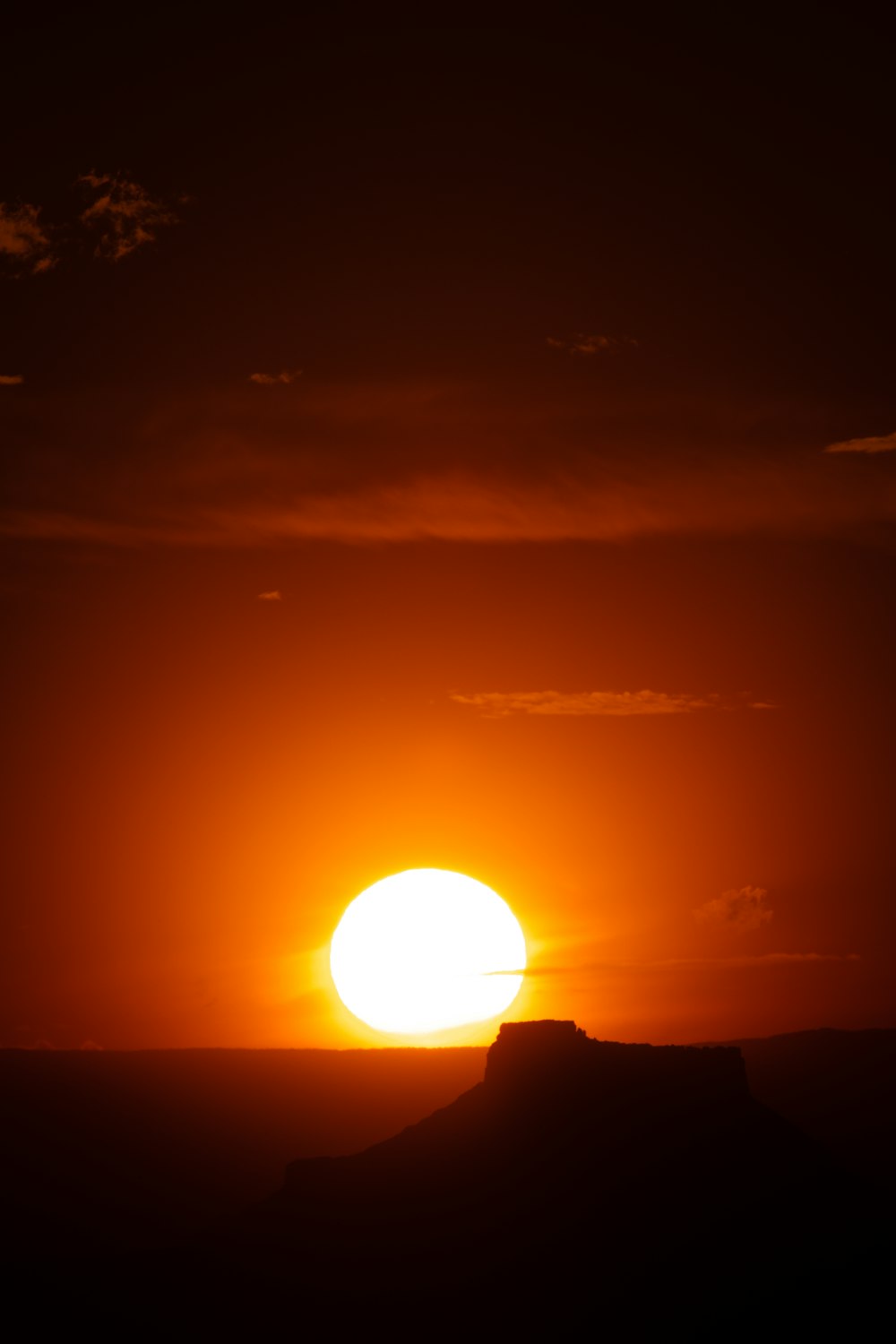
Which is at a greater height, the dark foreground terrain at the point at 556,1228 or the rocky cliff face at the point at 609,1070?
the rocky cliff face at the point at 609,1070

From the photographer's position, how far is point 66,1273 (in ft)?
397

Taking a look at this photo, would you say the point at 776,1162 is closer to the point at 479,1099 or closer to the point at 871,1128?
the point at 479,1099

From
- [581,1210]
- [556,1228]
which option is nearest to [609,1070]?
[581,1210]

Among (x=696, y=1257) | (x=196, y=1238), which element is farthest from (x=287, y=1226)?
(x=696, y=1257)

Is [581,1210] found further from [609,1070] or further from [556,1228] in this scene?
[609,1070]

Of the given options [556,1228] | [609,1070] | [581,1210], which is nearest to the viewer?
[556,1228]

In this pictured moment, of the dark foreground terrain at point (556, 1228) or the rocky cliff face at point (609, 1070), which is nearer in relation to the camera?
the dark foreground terrain at point (556, 1228)

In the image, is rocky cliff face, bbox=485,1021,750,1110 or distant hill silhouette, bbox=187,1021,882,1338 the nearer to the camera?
distant hill silhouette, bbox=187,1021,882,1338

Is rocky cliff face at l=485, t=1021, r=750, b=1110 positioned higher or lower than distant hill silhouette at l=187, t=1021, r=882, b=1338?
higher

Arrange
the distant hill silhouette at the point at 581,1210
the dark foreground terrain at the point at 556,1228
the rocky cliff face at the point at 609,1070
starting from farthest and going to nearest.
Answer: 1. the rocky cliff face at the point at 609,1070
2. the distant hill silhouette at the point at 581,1210
3. the dark foreground terrain at the point at 556,1228

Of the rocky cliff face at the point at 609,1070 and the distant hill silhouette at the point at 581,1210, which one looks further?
the rocky cliff face at the point at 609,1070

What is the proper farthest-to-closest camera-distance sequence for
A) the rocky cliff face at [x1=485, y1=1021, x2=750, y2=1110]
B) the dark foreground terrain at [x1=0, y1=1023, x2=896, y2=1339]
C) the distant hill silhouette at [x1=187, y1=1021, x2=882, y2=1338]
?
1. the rocky cliff face at [x1=485, y1=1021, x2=750, y2=1110]
2. the distant hill silhouette at [x1=187, y1=1021, x2=882, y2=1338]
3. the dark foreground terrain at [x1=0, y1=1023, x2=896, y2=1339]

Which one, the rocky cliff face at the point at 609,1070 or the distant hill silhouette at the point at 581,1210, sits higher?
the rocky cliff face at the point at 609,1070

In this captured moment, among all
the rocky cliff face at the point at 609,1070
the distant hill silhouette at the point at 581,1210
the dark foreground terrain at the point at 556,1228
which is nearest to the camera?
the dark foreground terrain at the point at 556,1228
